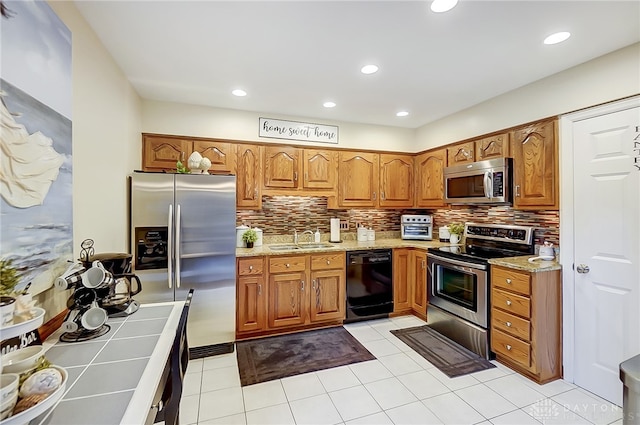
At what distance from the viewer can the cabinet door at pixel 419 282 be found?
346 cm

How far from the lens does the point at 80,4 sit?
1.63 meters

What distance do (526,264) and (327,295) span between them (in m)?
1.95

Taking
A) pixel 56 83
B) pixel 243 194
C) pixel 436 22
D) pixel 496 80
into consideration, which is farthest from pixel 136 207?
pixel 496 80

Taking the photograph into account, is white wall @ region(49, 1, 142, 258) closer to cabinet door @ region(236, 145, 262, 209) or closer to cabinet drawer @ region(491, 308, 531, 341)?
cabinet door @ region(236, 145, 262, 209)

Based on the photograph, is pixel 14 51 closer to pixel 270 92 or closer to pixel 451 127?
pixel 270 92

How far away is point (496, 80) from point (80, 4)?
313 cm

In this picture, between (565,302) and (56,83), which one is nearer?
(56,83)

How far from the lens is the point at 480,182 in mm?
3064

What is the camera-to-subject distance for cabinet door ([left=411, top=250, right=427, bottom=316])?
346 cm

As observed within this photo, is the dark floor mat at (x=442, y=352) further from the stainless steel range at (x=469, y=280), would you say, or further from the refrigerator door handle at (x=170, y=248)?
the refrigerator door handle at (x=170, y=248)

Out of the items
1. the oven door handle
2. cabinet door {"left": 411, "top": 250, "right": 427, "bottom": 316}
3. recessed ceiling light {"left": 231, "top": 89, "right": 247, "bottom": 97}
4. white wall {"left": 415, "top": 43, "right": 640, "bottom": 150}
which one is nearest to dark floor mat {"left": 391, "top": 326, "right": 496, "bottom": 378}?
cabinet door {"left": 411, "top": 250, "right": 427, "bottom": 316}

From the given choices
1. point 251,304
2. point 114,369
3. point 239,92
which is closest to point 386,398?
point 251,304

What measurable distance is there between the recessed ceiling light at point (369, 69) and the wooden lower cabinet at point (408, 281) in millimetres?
2098

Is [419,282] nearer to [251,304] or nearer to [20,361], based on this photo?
[251,304]
